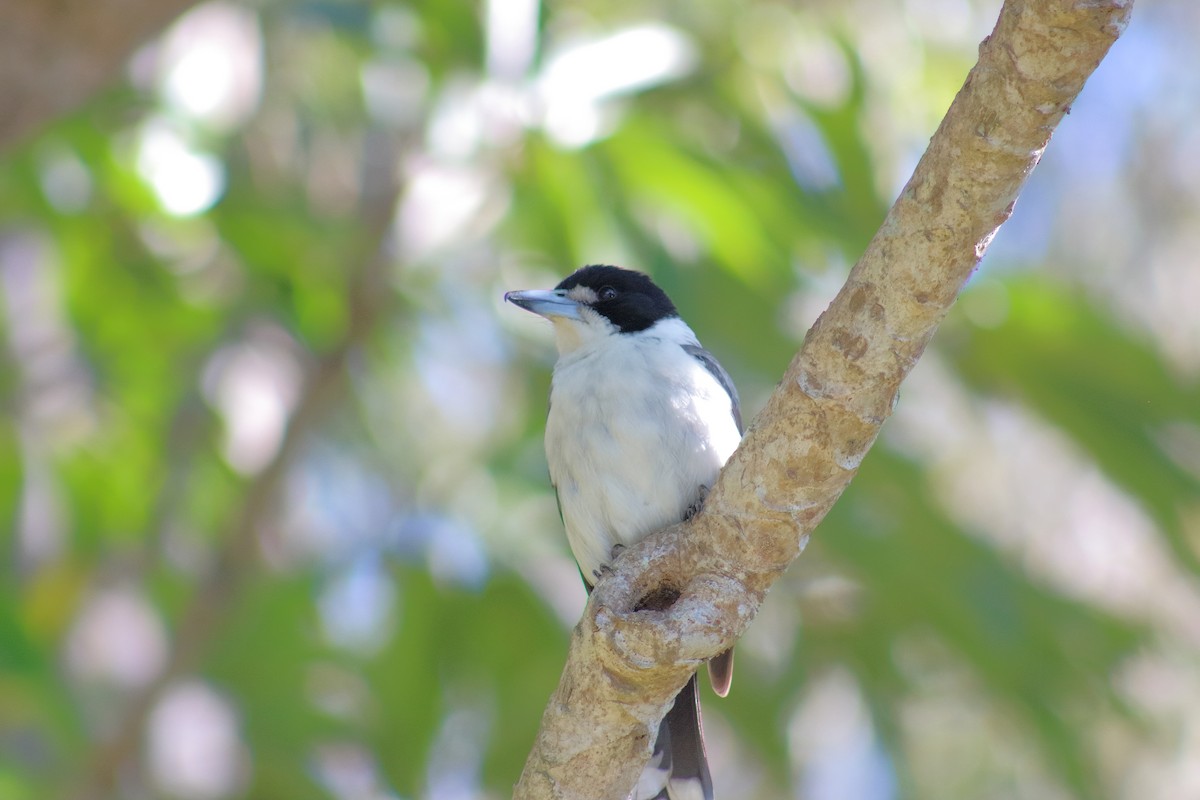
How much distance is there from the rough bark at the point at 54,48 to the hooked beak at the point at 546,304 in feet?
4.10

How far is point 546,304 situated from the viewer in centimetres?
396

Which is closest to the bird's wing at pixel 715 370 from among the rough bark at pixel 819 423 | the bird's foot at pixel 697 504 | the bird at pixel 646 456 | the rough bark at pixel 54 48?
the bird at pixel 646 456

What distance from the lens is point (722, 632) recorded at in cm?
245

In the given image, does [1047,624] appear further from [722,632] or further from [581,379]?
[722,632]

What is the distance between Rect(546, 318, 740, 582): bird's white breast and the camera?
A: 3389 mm

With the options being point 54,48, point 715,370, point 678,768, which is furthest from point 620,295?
point 54,48

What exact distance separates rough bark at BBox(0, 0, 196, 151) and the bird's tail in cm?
231

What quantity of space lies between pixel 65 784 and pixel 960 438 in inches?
182

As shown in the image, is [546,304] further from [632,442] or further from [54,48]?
[54,48]

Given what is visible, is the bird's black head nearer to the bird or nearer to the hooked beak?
the hooked beak

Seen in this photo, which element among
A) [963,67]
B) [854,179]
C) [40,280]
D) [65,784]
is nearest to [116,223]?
[40,280]

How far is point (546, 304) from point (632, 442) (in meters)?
0.73

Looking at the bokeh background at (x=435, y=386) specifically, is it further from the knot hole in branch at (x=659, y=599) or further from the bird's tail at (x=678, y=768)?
the knot hole in branch at (x=659, y=599)

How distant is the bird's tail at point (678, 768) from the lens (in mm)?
3410
